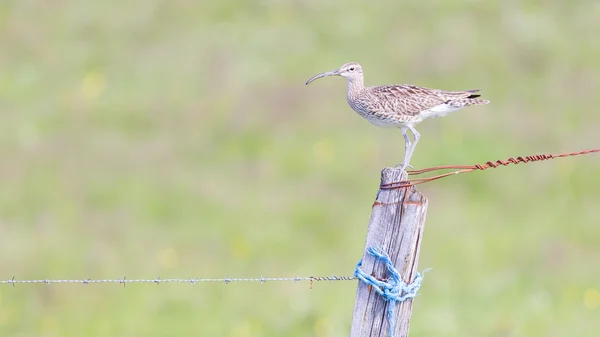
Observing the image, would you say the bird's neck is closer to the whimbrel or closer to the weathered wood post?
the whimbrel

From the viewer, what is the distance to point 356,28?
17641mm

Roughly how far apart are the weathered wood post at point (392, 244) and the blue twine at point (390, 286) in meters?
0.03

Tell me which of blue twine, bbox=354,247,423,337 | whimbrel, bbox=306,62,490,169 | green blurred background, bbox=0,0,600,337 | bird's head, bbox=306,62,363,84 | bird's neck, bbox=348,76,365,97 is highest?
green blurred background, bbox=0,0,600,337

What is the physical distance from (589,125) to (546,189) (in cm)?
225

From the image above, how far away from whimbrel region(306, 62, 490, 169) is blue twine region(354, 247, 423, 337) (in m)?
1.81

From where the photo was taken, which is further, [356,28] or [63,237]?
[356,28]

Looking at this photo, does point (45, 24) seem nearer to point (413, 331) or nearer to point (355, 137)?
point (355, 137)

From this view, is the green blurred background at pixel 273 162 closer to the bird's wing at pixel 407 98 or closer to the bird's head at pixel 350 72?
the bird's head at pixel 350 72

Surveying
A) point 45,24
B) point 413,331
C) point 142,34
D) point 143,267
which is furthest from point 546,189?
point 45,24

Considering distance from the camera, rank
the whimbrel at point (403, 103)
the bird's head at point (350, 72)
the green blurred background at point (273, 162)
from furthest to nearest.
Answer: the green blurred background at point (273, 162), the bird's head at point (350, 72), the whimbrel at point (403, 103)

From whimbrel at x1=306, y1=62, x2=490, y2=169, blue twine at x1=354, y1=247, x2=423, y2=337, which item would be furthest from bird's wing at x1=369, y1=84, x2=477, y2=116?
blue twine at x1=354, y1=247, x2=423, y2=337

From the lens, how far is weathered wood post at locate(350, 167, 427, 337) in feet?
15.3

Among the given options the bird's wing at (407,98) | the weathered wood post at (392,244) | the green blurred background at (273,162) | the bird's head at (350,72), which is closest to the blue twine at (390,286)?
the weathered wood post at (392,244)

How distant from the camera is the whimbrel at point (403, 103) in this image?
6543 millimetres
